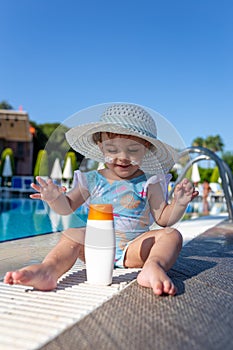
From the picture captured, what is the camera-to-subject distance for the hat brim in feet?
6.02

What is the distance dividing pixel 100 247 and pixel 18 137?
2612 cm

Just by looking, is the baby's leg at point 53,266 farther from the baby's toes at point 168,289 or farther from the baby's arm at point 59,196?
the baby's toes at point 168,289

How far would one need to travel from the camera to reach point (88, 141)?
1936mm

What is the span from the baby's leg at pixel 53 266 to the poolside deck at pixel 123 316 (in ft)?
0.15

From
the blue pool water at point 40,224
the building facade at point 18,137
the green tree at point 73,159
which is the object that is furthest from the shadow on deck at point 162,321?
the building facade at point 18,137

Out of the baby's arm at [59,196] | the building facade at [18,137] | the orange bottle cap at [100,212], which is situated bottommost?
the orange bottle cap at [100,212]

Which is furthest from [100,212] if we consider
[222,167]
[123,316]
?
[222,167]

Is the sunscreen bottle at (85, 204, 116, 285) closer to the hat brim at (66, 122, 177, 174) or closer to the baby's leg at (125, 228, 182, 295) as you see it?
the baby's leg at (125, 228, 182, 295)

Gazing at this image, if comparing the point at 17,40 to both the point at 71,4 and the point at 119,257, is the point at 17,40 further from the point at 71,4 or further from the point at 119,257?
the point at 119,257

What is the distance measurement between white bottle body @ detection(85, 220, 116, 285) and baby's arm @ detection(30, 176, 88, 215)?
0.25 meters

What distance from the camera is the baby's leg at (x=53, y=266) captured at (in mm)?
1494

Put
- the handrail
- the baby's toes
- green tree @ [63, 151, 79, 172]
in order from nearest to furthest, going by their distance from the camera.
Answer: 1. the baby's toes
2. green tree @ [63, 151, 79, 172]
3. the handrail

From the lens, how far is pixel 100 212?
1679 millimetres

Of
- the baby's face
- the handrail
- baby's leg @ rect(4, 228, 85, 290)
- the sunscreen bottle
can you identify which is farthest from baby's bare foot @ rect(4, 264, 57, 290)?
the handrail
